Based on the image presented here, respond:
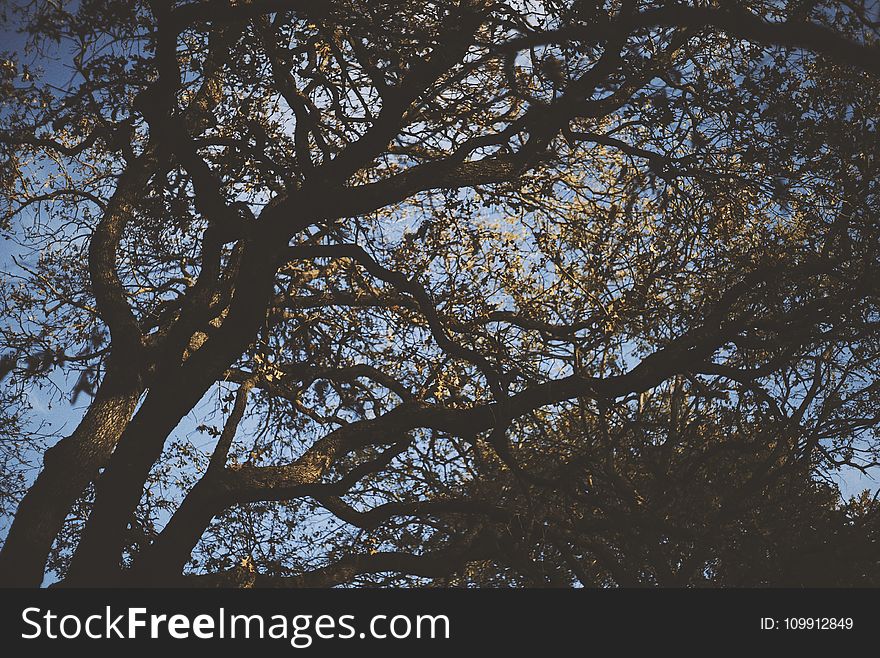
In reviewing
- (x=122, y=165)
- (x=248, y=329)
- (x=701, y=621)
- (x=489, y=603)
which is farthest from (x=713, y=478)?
(x=122, y=165)

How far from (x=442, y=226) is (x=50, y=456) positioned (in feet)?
18.3

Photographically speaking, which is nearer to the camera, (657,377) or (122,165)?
(657,377)

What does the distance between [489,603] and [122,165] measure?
7.68m

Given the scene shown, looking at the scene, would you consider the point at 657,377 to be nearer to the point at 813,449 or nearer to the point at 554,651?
the point at 554,651

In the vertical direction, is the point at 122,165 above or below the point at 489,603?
above

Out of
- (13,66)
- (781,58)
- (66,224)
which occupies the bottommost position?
(781,58)

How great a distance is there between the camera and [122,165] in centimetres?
1059

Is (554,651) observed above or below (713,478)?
below

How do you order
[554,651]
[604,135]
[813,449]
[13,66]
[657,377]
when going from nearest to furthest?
[554,651]
[657,377]
[604,135]
[13,66]
[813,449]

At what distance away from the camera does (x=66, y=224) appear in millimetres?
10727

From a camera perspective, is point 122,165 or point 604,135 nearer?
point 604,135

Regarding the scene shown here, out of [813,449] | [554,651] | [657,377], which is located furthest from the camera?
[813,449]

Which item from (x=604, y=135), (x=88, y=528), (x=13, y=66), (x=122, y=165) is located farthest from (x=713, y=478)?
(x=13, y=66)

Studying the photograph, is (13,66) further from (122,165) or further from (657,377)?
(657,377)
